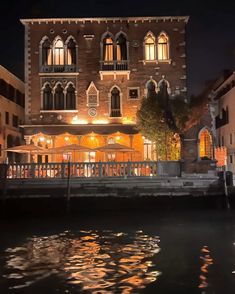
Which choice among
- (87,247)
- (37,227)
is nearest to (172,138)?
(37,227)

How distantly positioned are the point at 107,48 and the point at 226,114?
13937 mm

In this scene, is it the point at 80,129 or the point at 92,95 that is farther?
the point at 92,95

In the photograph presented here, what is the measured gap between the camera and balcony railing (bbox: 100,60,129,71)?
99.7 feet

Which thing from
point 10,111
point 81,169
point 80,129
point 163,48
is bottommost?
point 81,169

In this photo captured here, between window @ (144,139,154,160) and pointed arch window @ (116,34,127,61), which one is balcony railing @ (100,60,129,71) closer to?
pointed arch window @ (116,34,127,61)

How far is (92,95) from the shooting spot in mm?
30828

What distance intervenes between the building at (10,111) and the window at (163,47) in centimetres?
1148

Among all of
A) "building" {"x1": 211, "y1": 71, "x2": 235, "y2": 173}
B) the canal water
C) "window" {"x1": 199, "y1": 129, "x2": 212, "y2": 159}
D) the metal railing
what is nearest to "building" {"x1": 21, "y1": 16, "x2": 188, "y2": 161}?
"window" {"x1": 199, "y1": 129, "x2": 212, "y2": 159}

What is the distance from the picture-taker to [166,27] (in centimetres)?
3086

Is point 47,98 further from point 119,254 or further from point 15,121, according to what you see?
point 119,254

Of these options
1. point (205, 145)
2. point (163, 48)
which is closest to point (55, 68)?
point (163, 48)

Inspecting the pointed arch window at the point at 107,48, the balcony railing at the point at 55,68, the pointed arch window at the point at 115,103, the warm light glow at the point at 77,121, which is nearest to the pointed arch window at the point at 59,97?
the balcony railing at the point at 55,68

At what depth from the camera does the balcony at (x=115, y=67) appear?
99.2 ft

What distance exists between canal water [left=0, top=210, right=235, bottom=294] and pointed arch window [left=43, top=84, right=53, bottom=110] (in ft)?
39.8
